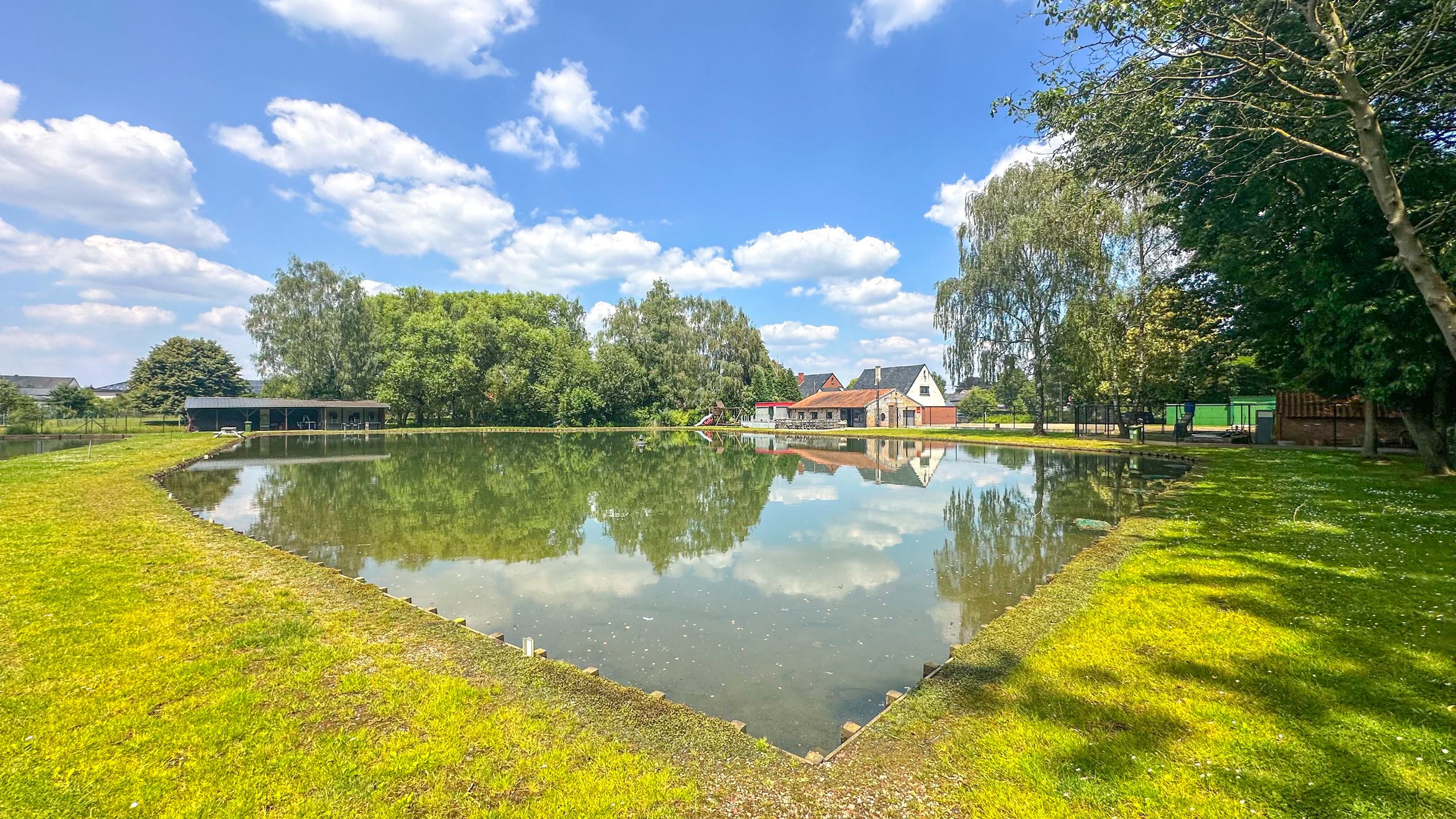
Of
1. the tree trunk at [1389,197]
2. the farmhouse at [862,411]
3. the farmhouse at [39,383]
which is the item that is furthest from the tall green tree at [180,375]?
the tree trunk at [1389,197]

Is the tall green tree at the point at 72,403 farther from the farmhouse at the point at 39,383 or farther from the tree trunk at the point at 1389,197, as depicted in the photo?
the tree trunk at the point at 1389,197

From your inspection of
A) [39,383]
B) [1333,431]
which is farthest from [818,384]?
[39,383]

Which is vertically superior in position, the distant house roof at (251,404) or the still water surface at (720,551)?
the distant house roof at (251,404)

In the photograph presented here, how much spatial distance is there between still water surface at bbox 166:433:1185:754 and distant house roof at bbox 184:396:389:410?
27517 millimetres

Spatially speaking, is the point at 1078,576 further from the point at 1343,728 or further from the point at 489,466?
the point at 489,466

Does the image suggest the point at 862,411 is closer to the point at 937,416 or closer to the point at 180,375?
the point at 937,416

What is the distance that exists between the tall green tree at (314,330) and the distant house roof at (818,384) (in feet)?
151

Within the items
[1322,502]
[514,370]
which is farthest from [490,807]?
[514,370]

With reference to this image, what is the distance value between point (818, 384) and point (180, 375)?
67.3 metres

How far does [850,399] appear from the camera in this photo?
2183 inches

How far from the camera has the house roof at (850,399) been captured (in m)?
53.1

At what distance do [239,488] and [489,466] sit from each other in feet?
25.2

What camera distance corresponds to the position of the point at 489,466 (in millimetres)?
22391

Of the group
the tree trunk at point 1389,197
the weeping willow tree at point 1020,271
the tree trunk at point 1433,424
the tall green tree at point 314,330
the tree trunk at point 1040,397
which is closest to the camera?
the tree trunk at point 1389,197
